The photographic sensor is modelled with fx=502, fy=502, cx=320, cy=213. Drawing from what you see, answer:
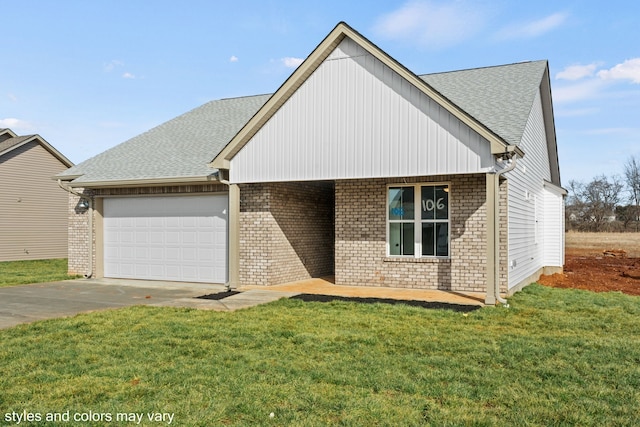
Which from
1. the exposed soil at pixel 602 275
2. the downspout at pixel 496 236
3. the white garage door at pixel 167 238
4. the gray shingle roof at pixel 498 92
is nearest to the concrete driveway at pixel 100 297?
the white garage door at pixel 167 238

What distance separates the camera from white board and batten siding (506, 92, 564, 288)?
1274 cm

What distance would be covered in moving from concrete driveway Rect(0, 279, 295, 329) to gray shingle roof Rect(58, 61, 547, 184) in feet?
10.4

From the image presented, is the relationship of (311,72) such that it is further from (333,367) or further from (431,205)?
(333,367)

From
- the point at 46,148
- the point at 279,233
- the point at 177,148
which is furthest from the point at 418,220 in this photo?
the point at 46,148

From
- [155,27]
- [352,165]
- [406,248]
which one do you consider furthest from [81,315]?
[155,27]

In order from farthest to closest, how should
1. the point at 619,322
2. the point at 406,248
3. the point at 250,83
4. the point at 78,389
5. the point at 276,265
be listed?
the point at 250,83
the point at 276,265
the point at 406,248
the point at 619,322
the point at 78,389

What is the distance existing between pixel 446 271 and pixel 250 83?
49.0 feet

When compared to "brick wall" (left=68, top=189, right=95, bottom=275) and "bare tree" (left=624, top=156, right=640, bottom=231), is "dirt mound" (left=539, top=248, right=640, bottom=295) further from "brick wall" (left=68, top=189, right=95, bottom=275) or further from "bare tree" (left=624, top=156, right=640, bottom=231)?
"bare tree" (left=624, top=156, right=640, bottom=231)

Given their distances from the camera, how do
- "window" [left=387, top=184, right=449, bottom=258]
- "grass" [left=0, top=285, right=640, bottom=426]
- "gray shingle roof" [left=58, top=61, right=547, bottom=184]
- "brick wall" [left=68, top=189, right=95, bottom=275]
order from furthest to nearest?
"brick wall" [left=68, top=189, right=95, bottom=275], "gray shingle roof" [left=58, top=61, right=547, bottom=184], "window" [left=387, top=184, right=449, bottom=258], "grass" [left=0, top=285, right=640, bottom=426]

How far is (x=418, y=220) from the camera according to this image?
1281 cm

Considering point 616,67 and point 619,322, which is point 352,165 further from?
point 616,67

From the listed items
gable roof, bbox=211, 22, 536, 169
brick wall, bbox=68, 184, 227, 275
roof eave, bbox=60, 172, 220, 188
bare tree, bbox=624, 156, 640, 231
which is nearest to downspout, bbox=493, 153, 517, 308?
gable roof, bbox=211, 22, 536, 169

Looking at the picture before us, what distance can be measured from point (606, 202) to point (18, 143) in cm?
5288

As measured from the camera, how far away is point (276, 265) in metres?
14.0
